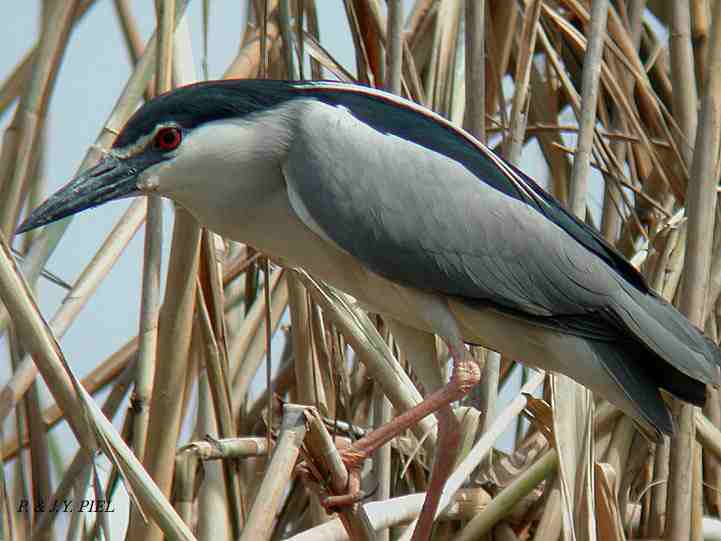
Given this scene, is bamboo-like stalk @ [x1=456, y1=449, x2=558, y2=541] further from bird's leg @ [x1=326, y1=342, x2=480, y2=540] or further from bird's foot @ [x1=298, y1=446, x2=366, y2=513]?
bird's foot @ [x1=298, y1=446, x2=366, y2=513]

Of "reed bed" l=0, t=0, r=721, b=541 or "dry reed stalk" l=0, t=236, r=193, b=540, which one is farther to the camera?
"reed bed" l=0, t=0, r=721, b=541

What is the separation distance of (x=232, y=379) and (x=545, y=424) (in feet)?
2.49

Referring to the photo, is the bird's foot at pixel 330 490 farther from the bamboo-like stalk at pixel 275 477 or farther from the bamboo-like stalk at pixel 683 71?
the bamboo-like stalk at pixel 683 71

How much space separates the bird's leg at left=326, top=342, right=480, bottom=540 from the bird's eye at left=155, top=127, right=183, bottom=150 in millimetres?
571

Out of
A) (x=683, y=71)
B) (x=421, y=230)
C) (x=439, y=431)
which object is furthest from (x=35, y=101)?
(x=683, y=71)

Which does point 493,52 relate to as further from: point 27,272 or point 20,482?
point 20,482

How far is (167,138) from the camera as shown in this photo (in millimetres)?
1986

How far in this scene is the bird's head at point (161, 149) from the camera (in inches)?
76.2

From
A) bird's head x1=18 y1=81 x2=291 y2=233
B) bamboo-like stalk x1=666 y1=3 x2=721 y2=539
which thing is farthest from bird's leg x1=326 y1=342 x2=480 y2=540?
bird's head x1=18 y1=81 x2=291 y2=233

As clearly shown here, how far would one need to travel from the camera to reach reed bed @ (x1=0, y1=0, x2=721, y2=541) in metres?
1.98

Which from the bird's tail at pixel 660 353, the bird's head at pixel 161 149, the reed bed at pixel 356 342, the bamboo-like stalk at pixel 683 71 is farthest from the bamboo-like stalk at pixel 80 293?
the bamboo-like stalk at pixel 683 71

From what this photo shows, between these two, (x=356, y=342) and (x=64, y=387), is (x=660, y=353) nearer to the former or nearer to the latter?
(x=356, y=342)

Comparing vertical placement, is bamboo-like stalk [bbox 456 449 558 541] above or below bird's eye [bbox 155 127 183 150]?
below

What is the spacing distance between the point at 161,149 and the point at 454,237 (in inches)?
22.0
